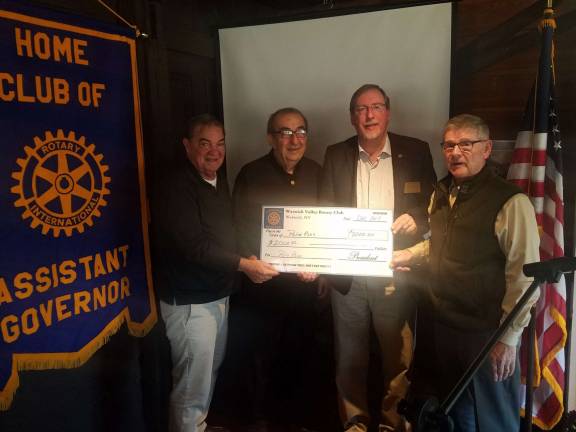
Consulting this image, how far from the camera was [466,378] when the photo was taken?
1184 mm

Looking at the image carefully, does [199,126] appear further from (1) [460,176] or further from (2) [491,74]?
(2) [491,74]

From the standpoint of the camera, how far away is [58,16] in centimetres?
169

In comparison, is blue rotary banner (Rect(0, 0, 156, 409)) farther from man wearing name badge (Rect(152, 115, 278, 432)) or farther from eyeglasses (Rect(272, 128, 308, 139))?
eyeglasses (Rect(272, 128, 308, 139))

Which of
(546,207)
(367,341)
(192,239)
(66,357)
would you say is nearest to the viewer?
(66,357)

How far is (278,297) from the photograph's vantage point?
97.7 inches

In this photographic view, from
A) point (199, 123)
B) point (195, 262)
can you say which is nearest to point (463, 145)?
point (199, 123)

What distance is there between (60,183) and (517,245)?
1.79 metres

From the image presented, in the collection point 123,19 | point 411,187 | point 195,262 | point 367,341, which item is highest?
point 123,19

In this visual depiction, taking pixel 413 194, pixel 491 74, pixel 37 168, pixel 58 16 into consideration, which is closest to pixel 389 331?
pixel 413 194

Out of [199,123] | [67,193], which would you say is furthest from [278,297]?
[67,193]

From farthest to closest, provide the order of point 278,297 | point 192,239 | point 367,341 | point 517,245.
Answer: point 278,297 < point 367,341 < point 192,239 < point 517,245

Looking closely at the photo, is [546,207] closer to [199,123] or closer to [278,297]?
[278,297]

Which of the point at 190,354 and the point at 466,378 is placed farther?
the point at 190,354

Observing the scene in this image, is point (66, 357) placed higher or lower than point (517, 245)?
lower
